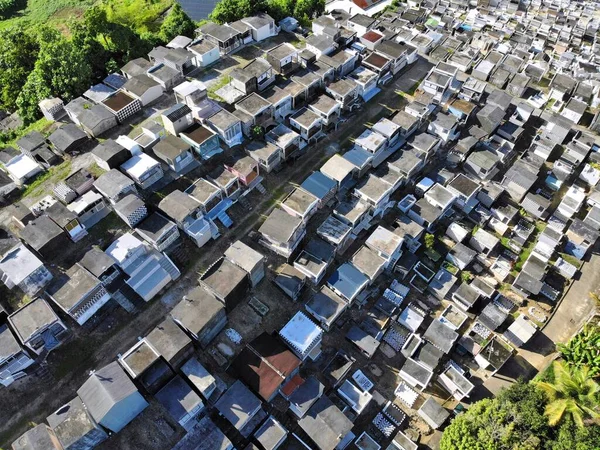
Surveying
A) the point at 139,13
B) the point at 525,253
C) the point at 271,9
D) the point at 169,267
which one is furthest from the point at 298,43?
the point at 525,253

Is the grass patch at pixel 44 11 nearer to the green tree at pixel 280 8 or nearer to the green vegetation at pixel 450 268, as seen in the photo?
the green tree at pixel 280 8

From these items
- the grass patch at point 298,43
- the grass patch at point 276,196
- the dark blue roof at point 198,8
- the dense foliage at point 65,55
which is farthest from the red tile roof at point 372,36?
the dark blue roof at point 198,8

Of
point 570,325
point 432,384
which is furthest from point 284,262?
point 570,325

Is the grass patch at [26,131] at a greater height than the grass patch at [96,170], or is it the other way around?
the grass patch at [26,131]

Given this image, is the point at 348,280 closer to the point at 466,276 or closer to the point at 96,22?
the point at 466,276

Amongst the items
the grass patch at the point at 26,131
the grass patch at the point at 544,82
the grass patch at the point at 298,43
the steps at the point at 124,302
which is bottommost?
the steps at the point at 124,302

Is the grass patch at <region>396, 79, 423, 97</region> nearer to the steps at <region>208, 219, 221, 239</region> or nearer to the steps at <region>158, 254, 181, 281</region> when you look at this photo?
the steps at <region>208, 219, 221, 239</region>
